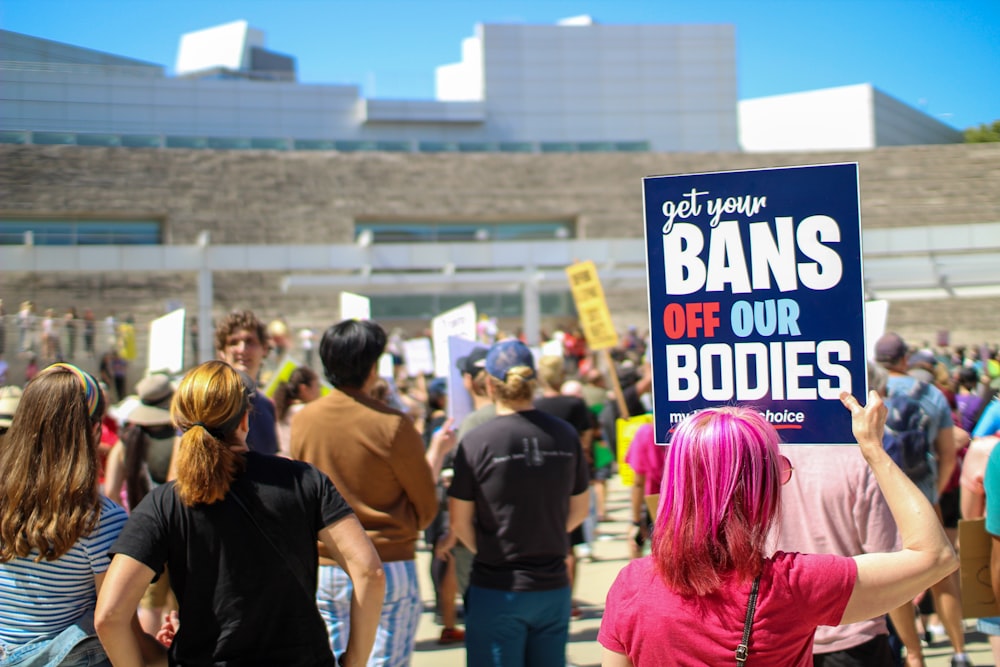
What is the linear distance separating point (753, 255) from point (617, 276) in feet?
74.5

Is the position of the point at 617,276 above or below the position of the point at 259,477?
above

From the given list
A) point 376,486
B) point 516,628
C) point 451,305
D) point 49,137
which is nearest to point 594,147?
point 451,305

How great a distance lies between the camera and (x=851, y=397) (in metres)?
2.45

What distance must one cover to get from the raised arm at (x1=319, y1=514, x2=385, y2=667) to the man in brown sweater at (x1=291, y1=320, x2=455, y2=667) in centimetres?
81

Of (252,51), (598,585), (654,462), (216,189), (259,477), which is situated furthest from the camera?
(252,51)

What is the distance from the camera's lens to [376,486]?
3.69m

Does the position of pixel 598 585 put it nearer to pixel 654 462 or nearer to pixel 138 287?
pixel 654 462

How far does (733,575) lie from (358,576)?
3.84ft

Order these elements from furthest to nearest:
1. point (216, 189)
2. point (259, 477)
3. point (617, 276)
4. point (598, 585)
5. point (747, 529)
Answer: point (216, 189)
point (617, 276)
point (598, 585)
point (259, 477)
point (747, 529)

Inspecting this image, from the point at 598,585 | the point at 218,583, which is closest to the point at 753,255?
the point at 218,583

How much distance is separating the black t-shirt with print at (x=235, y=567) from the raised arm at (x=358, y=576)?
11 centimetres

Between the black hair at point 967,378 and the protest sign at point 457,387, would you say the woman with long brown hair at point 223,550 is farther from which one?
the black hair at point 967,378

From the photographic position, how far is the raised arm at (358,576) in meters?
2.70

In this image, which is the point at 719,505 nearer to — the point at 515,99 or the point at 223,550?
the point at 223,550
